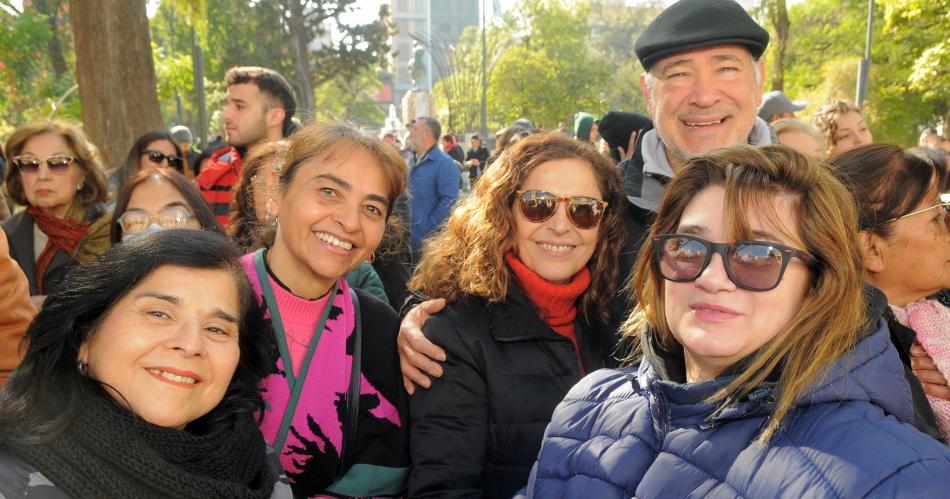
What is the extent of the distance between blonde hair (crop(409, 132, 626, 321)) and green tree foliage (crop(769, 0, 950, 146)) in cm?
1678

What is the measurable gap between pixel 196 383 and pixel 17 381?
0.46 meters

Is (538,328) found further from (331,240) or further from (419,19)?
(419,19)

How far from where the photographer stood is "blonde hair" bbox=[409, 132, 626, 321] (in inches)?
109

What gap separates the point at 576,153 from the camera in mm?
2918

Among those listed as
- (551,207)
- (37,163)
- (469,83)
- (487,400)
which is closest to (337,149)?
(551,207)

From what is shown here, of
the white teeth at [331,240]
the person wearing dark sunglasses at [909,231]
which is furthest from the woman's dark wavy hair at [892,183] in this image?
the white teeth at [331,240]

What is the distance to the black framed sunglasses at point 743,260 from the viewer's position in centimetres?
178

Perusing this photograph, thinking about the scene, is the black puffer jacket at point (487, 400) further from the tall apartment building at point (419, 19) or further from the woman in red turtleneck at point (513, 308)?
the tall apartment building at point (419, 19)

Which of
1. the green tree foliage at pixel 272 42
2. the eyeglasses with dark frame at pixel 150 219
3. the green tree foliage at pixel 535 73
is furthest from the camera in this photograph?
the green tree foliage at pixel 535 73

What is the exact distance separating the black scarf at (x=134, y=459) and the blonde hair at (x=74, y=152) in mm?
3269

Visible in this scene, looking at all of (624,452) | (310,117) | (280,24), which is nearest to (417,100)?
(280,24)

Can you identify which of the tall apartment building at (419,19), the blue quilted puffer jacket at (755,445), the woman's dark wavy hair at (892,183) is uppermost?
the tall apartment building at (419,19)

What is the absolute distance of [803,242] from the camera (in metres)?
1.82

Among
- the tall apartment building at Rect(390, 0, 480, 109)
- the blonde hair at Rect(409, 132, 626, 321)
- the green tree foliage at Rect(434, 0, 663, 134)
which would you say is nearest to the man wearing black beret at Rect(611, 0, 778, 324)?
the blonde hair at Rect(409, 132, 626, 321)
